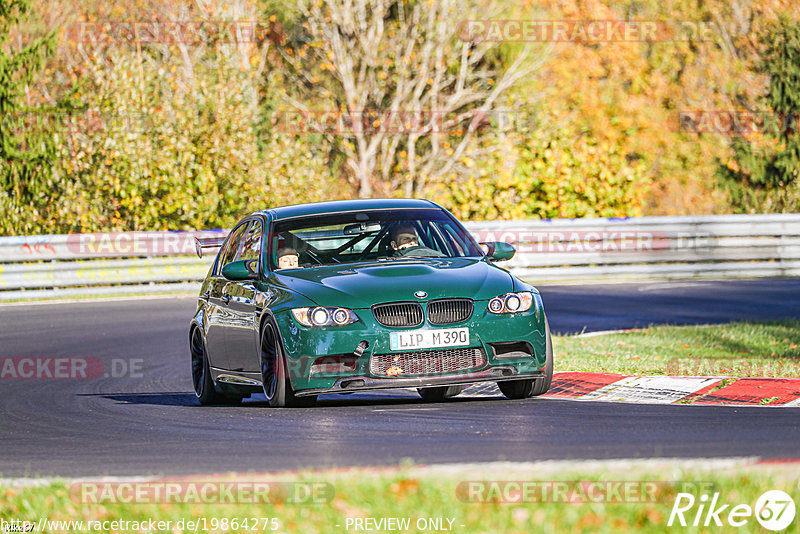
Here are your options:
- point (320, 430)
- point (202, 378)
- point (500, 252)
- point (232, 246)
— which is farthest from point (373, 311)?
point (232, 246)

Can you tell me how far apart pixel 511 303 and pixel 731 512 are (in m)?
4.56

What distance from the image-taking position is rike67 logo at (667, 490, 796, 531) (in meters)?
5.54

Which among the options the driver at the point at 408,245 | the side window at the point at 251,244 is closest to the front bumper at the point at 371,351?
the driver at the point at 408,245

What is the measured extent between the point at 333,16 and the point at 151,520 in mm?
38679

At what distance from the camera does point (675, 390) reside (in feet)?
35.5

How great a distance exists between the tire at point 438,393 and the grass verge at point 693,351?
1.29 meters

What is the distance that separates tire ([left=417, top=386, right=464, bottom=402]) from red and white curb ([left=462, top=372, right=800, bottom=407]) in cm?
11

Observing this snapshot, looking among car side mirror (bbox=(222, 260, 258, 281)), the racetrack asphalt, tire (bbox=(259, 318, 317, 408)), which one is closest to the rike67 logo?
the racetrack asphalt

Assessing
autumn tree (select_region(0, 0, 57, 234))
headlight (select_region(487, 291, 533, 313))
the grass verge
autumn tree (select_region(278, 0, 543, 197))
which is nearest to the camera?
headlight (select_region(487, 291, 533, 313))

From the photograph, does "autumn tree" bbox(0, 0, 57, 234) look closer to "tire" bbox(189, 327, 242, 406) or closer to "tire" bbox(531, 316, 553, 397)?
"tire" bbox(189, 327, 242, 406)

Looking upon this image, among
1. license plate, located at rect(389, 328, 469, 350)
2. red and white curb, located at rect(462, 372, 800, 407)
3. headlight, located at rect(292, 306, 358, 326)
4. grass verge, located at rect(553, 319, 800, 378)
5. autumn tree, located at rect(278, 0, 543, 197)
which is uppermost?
autumn tree, located at rect(278, 0, 543, 197)

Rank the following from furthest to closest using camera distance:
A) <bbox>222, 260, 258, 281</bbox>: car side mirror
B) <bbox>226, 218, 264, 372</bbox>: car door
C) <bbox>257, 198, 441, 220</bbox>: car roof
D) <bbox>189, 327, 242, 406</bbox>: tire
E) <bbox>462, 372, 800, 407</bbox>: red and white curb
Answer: <bbox>189, 327, 242, 406</bbox>: tire → <bbox>257, 198, 441, 220</bbox>: car roof → <bbox>222, 260, 258, 281</bbox>: car side mirror → <bbox>226, 218, 264, 372</bbox>: car door → <bbox>462, 372, 800, 407</bbox>: red and white curb

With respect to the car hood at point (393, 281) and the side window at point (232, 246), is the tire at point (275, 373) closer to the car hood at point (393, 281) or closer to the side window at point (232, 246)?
the car hood at point (393, 281)

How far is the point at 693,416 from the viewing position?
920 centimetres
